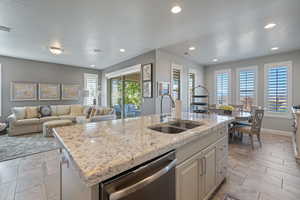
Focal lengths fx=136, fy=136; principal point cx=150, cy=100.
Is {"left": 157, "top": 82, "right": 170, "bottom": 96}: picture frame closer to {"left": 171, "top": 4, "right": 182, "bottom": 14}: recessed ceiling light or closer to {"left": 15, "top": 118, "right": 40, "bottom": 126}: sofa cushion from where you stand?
{"left": 171, "top": 4, "right": 182, "bottom": 14}: recessed ceiling light

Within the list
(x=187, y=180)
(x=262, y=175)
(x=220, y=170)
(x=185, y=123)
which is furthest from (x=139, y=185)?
(x=262, y=175)

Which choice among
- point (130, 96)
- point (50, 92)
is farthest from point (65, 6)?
point (50, 92)

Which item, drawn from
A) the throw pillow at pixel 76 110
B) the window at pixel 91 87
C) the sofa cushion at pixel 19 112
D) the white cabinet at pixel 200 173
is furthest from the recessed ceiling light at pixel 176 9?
the window at pixel 91 87

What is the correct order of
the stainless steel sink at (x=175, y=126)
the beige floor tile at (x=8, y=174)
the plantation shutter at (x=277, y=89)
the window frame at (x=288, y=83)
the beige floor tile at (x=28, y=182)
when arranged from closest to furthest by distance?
the stainless steel sink at (x=175, y=126), the beige floor tile at (x=28, y=182), the beige floor tile at (x=8, y=174), the window frame at (x=288, y=83), the plantation shutter at (x=277, y=89)

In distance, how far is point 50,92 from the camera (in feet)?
20.3

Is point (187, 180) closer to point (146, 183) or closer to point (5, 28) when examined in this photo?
point (146, 183)

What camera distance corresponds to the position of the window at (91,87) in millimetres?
7207

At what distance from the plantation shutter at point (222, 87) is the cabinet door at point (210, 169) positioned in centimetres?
507

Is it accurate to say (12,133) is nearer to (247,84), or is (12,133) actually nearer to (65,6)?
(65,6)

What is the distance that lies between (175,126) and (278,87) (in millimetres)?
5036

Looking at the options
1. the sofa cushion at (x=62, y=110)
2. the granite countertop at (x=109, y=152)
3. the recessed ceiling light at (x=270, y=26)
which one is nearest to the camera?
the granite countertop at (x=109, y=152)

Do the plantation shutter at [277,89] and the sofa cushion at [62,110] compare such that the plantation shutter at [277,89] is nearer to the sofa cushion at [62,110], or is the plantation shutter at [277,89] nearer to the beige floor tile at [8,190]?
the beige floor tile at [8,190]

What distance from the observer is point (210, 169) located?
1.63 m

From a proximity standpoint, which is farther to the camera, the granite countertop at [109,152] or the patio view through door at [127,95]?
the patio view through door at [127,95]
